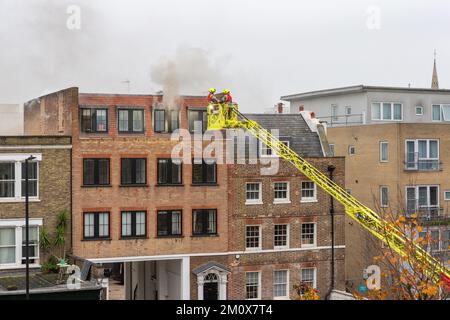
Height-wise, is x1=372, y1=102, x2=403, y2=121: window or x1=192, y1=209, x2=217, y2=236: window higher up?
x1=372, y1=102, x2=403, y2=121: window

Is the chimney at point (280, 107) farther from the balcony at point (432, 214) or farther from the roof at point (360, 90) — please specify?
the balcony at point (432, 214)

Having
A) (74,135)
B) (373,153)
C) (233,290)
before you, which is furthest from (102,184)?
(373,153)

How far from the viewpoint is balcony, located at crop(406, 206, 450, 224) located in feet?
164

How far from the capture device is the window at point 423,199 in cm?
5084

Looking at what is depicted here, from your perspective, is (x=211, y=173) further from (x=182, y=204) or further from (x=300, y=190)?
(x=300, y=190)

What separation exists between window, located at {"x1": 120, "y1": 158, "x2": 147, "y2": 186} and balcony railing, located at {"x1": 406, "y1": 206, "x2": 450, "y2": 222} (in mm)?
16576

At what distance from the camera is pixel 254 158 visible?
46219 mm

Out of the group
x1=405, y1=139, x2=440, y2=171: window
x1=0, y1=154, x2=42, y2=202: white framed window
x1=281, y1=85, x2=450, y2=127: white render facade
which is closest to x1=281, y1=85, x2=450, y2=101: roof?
x1=281, y1=85, x2=450, y2=127: white render facade

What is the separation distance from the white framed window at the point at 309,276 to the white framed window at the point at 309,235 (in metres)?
1.44

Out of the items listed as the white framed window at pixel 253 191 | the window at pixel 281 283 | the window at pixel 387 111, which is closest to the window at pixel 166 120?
the white framed window at pixel 253 191

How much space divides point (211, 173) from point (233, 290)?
6.59m

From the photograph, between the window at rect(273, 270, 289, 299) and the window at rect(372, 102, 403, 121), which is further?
the window at rect(372, 102, 403, 121)

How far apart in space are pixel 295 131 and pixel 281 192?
6.07 metres

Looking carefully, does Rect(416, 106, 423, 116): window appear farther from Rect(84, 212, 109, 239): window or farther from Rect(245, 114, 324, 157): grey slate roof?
Rect(84, 212, 109, 239): window
